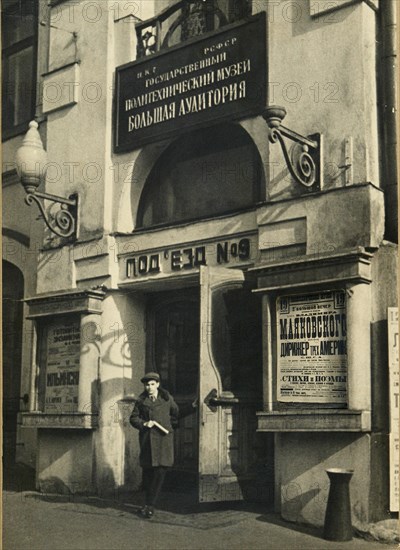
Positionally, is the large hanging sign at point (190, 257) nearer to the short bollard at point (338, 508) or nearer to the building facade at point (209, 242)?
the building facade at point (209, 242)

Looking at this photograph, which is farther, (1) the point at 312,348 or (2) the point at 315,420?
(1) the point at 312,348

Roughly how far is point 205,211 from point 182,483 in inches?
110

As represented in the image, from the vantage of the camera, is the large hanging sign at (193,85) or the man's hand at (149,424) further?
the large hanging sign at (193,85)

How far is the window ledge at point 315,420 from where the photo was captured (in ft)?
19.5

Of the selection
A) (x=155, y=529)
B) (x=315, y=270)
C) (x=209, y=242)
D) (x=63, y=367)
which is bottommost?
(x=155, y=529)

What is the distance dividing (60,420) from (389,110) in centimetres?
471

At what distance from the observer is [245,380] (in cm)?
707

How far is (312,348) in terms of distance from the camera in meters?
6.33

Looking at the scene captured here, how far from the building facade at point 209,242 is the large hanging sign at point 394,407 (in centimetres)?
8

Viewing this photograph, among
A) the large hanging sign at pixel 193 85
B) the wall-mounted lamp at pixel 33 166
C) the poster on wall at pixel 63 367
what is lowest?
the poster on wall at pixel 63 367

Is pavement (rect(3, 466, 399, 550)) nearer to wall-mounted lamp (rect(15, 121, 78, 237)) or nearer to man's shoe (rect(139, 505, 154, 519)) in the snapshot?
man's shoe (rect(139, 505, 154, 519))

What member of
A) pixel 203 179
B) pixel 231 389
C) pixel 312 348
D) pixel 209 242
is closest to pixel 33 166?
pixel 203 179

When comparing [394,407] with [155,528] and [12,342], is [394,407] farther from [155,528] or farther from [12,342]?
[12,342]

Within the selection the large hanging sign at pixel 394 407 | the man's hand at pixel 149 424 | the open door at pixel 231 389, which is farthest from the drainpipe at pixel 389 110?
the man's hand at pixel 149 424
